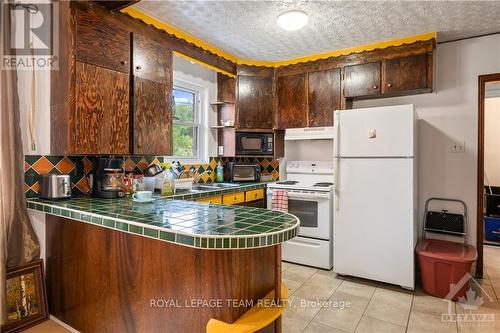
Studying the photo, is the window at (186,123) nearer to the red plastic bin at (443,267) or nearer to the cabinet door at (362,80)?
the cabinet door at (362,80)

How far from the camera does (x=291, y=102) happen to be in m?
3.66

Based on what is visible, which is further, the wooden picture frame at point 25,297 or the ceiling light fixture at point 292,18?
the ceiling light fixture at point 292,18

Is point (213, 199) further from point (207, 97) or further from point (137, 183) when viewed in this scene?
point (207, 97)

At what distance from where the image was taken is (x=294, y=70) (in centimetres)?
363

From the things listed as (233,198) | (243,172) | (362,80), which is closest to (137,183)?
(233,198)

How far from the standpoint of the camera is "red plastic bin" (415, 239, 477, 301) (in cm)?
241

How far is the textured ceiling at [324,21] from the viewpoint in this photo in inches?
91.4

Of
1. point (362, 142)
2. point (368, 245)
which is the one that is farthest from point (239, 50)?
point (368, 245)

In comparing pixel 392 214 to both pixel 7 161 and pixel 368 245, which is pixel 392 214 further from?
pixel 7 161

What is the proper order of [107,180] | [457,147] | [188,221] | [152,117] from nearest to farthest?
[188,221] < [107,180] < [152,117] < [457,147]

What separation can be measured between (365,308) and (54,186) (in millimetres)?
2573

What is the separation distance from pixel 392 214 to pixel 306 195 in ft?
2.90

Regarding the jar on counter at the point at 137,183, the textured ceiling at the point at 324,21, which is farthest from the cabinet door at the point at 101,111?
the textured ceiling at the point at 324,21

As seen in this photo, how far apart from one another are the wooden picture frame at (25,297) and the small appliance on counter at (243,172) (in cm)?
218
